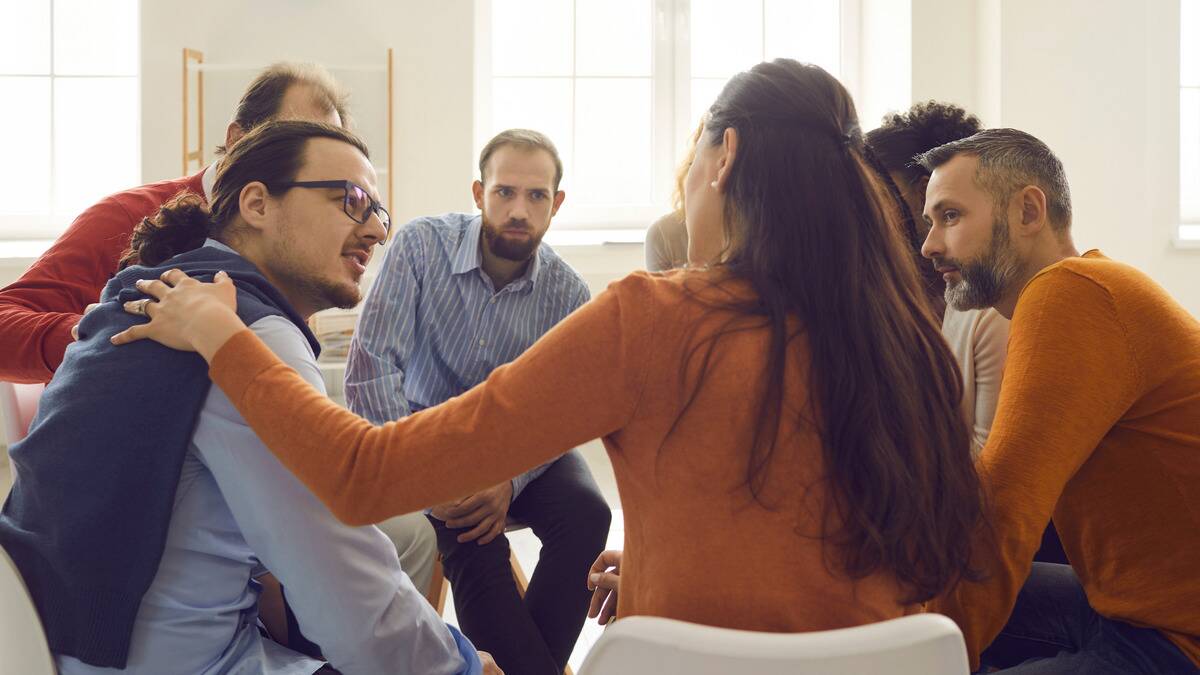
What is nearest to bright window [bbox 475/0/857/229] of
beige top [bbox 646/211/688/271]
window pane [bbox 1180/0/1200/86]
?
window pane [bbox 1180/0/1200/86]

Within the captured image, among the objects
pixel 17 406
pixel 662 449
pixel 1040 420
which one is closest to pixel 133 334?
pixel 662 449

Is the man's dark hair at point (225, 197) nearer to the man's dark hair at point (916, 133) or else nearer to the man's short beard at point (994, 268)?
the man's short beard at point (994, 268)

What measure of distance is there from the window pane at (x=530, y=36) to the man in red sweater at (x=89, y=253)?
2656 mm

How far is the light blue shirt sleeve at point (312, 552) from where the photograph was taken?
1.13 m

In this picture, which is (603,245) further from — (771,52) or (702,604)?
(702,604)

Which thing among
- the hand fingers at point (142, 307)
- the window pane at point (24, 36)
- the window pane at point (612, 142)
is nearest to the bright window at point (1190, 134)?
the window pane at point (612, 142)

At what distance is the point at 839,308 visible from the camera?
1.06 metres

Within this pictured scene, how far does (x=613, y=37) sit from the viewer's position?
17.0ft

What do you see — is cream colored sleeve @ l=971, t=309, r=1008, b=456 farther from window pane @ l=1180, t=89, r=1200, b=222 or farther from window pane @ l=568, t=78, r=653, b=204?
window pane @ l=1180, t=89, r=1200, b=222

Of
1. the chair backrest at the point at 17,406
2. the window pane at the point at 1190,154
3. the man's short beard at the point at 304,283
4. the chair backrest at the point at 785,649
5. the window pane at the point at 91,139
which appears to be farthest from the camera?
the window pane at the point at 1190,154

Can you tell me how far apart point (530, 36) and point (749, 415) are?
175 inches

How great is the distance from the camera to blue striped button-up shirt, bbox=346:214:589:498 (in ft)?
8.42

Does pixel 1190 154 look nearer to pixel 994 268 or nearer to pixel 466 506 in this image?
pixel 994 268

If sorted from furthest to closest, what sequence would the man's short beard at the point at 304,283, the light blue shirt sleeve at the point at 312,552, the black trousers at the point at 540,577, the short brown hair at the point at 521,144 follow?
the short brown hair at the point at 521,144, the black trousers at the point at 540,577, the man's short beard at the point at 304,283, the light blue shirt sleeve at the point at 312,552
